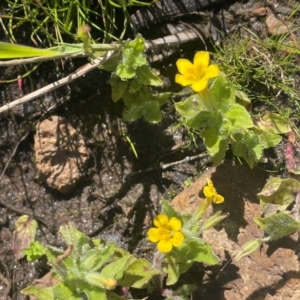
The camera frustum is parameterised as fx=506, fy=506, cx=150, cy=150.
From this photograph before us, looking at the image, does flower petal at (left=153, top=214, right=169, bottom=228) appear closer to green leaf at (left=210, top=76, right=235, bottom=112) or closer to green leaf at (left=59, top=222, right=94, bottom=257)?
green leaf at (left=59, top=222, right=94, bottom=257)

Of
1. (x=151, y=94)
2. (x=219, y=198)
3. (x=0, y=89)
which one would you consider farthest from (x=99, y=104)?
(x=219, y=198)

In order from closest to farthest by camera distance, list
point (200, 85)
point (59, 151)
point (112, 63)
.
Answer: point (200, 85), point (112, 63), point (59, 151)

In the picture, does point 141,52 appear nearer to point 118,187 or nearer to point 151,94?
point 151,94

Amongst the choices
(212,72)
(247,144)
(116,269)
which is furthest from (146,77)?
(116,269)

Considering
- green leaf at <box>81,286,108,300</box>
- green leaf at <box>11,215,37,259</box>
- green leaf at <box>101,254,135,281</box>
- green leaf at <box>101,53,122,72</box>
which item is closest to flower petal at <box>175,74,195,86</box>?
green leaf at <box>101,53,122,72</box>

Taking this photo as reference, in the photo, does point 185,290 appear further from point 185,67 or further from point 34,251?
point 185,67

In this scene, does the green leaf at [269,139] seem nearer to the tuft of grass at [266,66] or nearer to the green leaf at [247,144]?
the green leaf at [247,144]
